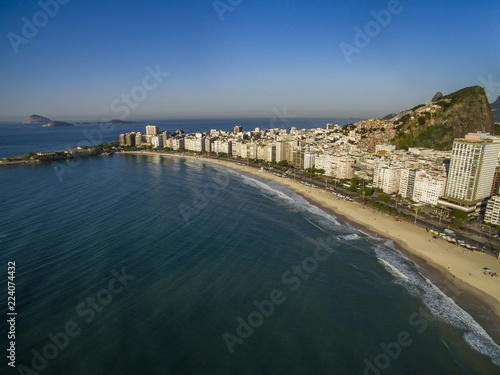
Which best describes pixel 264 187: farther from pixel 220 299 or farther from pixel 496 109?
pixel 496 109

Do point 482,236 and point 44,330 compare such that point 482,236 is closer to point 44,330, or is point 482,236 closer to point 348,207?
point 348,207

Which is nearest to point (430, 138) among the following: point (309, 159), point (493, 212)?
point (309, 159)

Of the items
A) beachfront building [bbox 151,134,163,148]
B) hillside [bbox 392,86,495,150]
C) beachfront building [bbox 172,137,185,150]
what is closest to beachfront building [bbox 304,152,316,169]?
hillside [bbox 392,86,495,150]

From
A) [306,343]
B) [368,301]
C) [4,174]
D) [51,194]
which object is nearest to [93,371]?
[306,343]

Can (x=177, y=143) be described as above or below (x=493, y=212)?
above

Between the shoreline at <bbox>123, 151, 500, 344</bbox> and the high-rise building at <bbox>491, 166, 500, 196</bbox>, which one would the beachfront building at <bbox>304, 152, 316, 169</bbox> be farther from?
the high-rise building at <bbox>491, 166, 500, 196</bbox>
